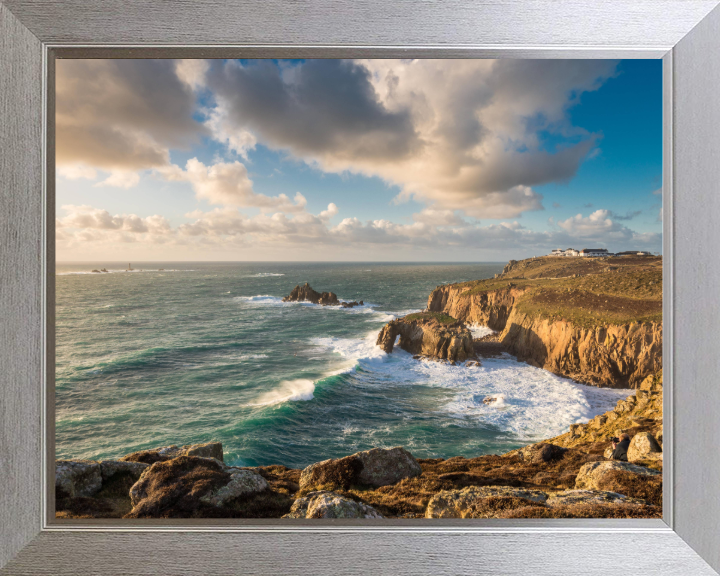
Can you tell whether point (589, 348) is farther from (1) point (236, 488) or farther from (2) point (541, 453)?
(1) point (236, 488)

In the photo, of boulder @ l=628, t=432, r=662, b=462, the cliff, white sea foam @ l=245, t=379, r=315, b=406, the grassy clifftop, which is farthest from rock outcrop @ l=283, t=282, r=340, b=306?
boulder @ l=628, t=432, r=662, b=462

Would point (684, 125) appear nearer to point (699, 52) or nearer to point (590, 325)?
point (699, 52)

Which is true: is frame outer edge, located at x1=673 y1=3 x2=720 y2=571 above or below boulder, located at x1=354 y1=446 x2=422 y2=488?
above

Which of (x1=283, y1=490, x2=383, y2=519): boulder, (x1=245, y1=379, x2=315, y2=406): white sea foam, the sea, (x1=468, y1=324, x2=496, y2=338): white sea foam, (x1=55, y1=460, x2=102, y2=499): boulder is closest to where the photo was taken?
(x1=283, y1=490, x2=383, y2=519): boulder

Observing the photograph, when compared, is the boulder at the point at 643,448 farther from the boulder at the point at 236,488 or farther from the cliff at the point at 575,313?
the boulder at the point at 236,488

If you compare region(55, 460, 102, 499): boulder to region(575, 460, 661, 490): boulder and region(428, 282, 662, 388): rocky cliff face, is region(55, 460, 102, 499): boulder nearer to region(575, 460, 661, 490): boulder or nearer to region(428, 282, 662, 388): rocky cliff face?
region(428, 282, 662, 388): rocky cliff face

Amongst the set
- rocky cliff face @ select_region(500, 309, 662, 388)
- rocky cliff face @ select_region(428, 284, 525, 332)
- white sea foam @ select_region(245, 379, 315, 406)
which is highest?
rocky cliff face @ select_region(428, 284, 525, 332)

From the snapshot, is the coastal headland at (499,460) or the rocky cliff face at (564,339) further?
the rocky cliff face at (564,339)

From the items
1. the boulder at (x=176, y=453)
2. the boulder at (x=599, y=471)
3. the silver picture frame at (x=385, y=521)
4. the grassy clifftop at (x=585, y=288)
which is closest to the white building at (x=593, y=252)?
the grassy clifftop at (x=585, y=288)
